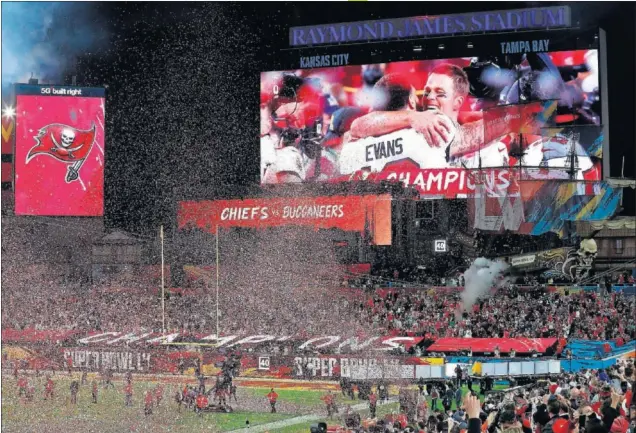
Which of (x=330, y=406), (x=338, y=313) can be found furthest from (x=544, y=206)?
(x=330, y=406)

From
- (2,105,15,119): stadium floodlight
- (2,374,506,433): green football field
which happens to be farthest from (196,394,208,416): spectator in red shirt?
(2,105,15,119): stadium floodlight

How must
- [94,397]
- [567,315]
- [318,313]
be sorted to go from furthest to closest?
[318,313] < [567,315] < [94,397]

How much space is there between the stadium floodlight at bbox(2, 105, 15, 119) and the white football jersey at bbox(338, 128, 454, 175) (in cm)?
814

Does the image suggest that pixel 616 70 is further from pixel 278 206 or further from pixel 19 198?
pixel 19 198

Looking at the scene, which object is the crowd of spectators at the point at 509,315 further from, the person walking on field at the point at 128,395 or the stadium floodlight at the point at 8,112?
the stadium floodlight at the point at 8,112

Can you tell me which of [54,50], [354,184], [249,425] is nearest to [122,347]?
[249,425]

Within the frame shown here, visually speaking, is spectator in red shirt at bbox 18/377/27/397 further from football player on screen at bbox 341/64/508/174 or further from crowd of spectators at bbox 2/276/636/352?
football player on screen at bbox 341/64/508/174

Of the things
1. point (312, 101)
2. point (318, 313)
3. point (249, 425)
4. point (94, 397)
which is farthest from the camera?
point (312, 101)

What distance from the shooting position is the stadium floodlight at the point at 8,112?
25016mm

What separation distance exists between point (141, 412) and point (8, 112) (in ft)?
34.1

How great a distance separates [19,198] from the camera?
2497 centimetres

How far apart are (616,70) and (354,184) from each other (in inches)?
273

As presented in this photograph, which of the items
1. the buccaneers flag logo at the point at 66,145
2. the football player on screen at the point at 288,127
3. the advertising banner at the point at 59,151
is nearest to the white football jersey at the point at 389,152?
the football player on screen at the point at 288,127

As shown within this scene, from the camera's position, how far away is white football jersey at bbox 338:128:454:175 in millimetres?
25969
